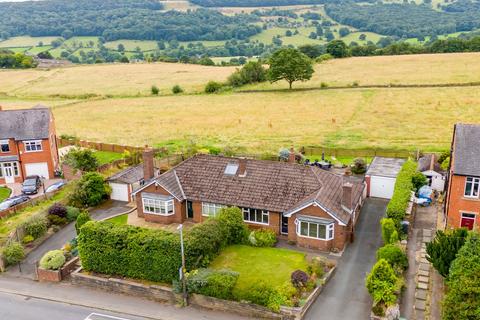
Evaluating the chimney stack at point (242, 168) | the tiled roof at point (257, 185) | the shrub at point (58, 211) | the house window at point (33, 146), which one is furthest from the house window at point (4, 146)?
the chimney stack at point (242, 168)

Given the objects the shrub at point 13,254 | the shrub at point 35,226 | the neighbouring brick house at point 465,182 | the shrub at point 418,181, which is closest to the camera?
the neighbouring brick house at point 465,182

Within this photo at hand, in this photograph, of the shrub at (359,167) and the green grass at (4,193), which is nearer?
the green grass at (4,193)

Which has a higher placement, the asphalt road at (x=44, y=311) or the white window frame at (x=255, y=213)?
the white window frame at (x=255, y=213)

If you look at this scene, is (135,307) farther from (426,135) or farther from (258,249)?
(426,135)

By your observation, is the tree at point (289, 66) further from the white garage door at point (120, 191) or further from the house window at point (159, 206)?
the house window at point (159, 206)

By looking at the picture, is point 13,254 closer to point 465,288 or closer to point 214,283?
point 214,283

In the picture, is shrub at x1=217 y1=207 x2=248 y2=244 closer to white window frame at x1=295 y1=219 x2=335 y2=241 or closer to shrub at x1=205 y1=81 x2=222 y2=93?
white window frame at x1=295 y1=219 x2=335 y2=241

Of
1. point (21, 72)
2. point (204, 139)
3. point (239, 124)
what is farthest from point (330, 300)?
point (21, 72)
